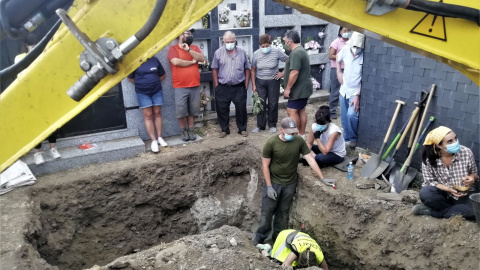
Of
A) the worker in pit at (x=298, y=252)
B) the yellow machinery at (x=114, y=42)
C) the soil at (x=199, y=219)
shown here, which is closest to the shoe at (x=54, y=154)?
the soil at (x=199, y=219)

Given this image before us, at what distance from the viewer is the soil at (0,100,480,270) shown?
13.7ft

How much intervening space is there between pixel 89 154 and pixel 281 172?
3.33m

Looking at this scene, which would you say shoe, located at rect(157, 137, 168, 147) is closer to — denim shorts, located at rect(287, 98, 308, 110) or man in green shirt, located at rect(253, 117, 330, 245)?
man in green shirt, located at rect(253, 117, 330, 245)

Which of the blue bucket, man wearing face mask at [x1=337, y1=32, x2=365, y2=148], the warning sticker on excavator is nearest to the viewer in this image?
the warning sticker on excavator

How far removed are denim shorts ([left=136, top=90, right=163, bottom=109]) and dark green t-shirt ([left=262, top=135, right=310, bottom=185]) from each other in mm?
2402

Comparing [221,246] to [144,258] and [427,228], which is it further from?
[427,228]

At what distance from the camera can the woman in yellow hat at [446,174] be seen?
4.07 m

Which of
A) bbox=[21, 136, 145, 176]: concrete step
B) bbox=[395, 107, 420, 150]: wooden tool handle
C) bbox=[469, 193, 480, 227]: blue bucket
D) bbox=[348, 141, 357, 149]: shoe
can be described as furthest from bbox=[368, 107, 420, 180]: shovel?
bbox=[21, 136, 145, 176]: concrete step

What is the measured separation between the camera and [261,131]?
7395 mm

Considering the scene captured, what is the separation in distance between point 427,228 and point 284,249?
174cm

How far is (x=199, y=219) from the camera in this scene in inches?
264

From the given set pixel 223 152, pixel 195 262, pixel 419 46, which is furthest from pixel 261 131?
pixel 419 46

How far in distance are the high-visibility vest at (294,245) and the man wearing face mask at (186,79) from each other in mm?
3017

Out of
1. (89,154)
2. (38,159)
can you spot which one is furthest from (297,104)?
(38,159)
